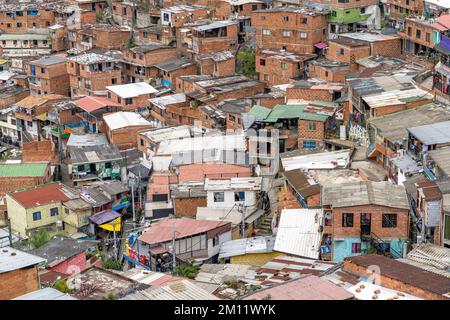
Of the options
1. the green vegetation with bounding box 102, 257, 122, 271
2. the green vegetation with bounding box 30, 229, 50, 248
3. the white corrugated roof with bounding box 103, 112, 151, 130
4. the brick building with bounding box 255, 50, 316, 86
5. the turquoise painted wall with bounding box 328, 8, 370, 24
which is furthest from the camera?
the turquoise painted wall with bounding box 328, 8, 370, 24

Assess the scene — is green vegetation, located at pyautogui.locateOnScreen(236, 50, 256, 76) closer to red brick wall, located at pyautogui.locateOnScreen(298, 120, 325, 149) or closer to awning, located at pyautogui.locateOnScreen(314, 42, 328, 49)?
awning, located at pyautogui.locateOnScreen(314, 42, 328, 49)

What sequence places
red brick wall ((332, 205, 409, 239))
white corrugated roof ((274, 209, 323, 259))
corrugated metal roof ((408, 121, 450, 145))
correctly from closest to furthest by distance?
1. red brick wall ((332, 205, 409, 239))
2. white corrugated roof ((274, 209, 323, 259))
3. corrugated metal roof ((408, 121, 450, 145))

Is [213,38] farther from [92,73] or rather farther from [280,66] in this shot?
[92,73]

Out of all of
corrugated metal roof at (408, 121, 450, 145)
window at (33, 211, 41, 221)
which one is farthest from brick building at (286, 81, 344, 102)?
window at (33, 211, 41, 221)

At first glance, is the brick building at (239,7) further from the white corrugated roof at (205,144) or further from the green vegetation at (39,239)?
the green vegetation at (39,239)

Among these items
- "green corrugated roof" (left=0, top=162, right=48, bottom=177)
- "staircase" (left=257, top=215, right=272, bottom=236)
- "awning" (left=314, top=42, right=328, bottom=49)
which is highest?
"awning" (left=314, top=42, right=328, bottom=49)

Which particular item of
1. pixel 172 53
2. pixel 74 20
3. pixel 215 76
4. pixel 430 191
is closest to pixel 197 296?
pixel 430 191

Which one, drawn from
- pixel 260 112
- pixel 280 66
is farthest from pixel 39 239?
pixel 280 66
